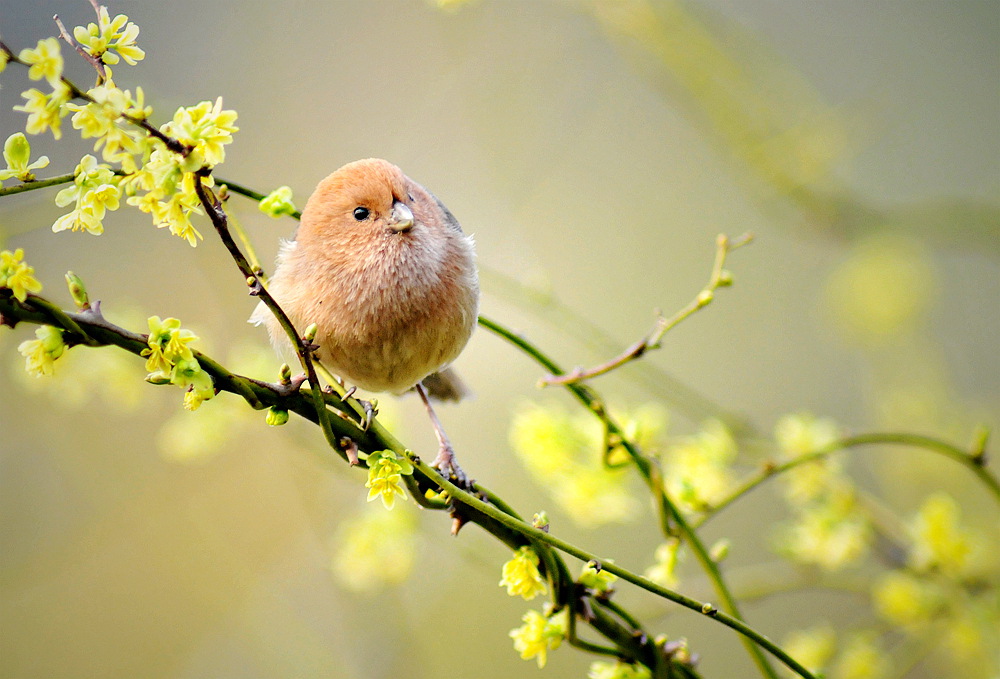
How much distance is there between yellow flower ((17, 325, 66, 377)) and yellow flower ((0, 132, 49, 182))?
0.38ft

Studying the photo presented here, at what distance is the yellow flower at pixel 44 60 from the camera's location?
0.46 metres

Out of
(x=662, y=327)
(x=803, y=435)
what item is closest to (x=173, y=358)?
(x=662, y=327)

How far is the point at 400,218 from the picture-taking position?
894 millimetres

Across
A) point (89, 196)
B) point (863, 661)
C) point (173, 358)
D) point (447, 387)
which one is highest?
point (447, 387)

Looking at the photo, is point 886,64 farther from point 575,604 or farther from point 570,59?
point 575,604

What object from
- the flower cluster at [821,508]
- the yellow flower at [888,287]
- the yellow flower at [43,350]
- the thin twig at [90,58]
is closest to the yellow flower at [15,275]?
the yellow flower at [43,350]

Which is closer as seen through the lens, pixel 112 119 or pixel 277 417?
pixel 112 119

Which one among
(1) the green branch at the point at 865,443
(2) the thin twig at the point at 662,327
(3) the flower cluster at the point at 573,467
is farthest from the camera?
(3) the flower cluster at the point at 573,467

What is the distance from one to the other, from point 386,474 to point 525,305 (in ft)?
2.68

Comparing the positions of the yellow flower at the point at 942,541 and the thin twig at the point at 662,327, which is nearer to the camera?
the thin twig at the point at 662,327

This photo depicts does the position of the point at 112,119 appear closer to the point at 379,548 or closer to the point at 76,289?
the point at 76,289

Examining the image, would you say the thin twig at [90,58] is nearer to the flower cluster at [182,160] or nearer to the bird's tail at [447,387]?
the flower cluster at [182,160]

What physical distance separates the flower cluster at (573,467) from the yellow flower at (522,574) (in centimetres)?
47

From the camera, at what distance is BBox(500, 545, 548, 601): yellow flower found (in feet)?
2.15
